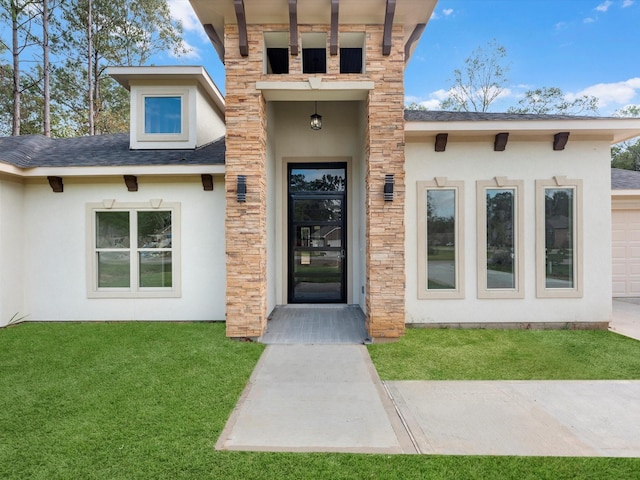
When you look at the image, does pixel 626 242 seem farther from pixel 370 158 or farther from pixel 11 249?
pixel 11 249

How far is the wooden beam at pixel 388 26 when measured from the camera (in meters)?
4.82

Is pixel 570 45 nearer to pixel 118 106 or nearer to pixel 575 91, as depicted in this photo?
pixel 575 91

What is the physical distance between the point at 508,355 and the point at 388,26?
5.15m

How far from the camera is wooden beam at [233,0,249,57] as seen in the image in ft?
15.7

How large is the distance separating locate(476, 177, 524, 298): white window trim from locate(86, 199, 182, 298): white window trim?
564 centimetres

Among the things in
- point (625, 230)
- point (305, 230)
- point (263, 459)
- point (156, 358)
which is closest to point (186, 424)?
point (263, 459)

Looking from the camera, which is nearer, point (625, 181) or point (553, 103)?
point (625, 181)

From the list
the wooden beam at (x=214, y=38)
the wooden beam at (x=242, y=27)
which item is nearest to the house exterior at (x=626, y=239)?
the wooden beam at (x=242, y=27)

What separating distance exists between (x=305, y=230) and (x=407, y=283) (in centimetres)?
270

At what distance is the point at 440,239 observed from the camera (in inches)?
237

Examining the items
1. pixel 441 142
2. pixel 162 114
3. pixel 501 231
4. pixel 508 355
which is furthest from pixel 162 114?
pixel 508 355

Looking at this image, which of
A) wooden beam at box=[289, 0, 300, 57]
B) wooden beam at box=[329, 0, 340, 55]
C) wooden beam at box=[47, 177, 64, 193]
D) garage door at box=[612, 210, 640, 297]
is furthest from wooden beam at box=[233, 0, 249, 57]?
garage door at box=[612, 210, 640, 297]

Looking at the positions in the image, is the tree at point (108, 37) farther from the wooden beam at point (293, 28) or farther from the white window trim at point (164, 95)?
the wooden beam at point (293, 28)

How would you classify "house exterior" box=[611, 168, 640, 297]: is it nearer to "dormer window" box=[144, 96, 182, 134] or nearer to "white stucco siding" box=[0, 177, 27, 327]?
"dormer window" box=[144, 96, 182, 134]
